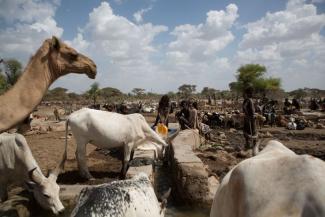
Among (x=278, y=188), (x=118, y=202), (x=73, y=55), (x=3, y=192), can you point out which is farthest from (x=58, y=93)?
(x=278, y=188)

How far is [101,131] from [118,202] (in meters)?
4.93

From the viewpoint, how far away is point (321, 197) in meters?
1.39

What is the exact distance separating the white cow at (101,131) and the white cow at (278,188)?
595 centimetres

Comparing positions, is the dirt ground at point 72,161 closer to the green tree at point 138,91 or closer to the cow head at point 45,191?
the cow head at point 45,191

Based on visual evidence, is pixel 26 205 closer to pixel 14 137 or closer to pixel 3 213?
pixel 3 213

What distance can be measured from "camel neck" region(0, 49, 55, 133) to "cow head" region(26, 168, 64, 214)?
6.84 feet

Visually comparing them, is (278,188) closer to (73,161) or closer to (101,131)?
(101,131)

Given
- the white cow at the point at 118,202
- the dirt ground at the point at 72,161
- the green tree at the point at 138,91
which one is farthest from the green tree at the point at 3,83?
the green tree at the point at 138,91

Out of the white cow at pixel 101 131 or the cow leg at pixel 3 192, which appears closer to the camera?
the cow leg at pixel 3 192

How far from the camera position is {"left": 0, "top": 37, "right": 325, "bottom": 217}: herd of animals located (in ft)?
4.96

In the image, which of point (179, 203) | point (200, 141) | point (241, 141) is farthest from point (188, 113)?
point (179, 203)

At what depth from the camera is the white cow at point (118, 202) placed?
2691 millimetres

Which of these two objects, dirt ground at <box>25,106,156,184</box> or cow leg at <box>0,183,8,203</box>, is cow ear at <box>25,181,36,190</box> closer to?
cow leg at <box>0,183,8,203</box>

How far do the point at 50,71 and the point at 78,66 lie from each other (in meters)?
0.37
